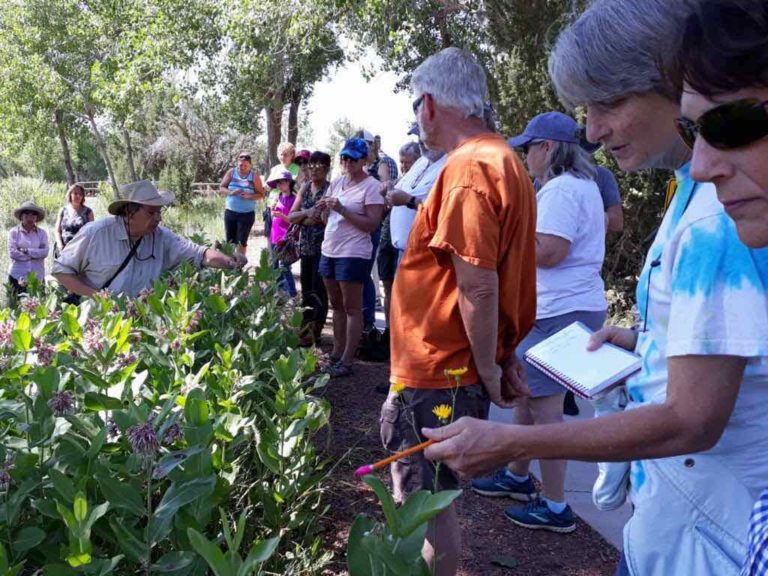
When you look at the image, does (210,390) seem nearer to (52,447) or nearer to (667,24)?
(52,447)

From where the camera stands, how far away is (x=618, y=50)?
1.48 metres

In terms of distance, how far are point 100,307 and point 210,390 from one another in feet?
3.78

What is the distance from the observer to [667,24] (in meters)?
1.38

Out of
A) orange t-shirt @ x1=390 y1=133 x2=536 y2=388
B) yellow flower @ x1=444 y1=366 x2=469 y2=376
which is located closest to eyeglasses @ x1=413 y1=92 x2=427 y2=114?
orange t-shirt @ x1=390 y1=133 x2=536 y2=388

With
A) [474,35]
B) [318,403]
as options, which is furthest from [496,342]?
[474,35]

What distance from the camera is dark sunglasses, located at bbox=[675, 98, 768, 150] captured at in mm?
1038

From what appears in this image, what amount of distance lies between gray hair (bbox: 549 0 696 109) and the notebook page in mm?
586

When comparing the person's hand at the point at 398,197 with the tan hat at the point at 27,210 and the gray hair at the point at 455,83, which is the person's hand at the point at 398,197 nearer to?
the gray hair at the point at 455,83

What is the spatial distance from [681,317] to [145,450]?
51.4 inches

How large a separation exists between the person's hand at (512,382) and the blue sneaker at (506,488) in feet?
4.51

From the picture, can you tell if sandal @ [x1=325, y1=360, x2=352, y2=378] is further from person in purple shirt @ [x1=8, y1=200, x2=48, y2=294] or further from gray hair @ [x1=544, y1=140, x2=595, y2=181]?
person in purple shirt @ [x1=8, y1=200, x2=48, y2=294]

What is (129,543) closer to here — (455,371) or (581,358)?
(455,371)

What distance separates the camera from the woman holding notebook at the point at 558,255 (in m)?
3.37

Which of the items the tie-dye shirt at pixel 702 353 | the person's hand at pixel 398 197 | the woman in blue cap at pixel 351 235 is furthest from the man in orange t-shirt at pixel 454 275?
the woman in blue cap at pixel 351 235
